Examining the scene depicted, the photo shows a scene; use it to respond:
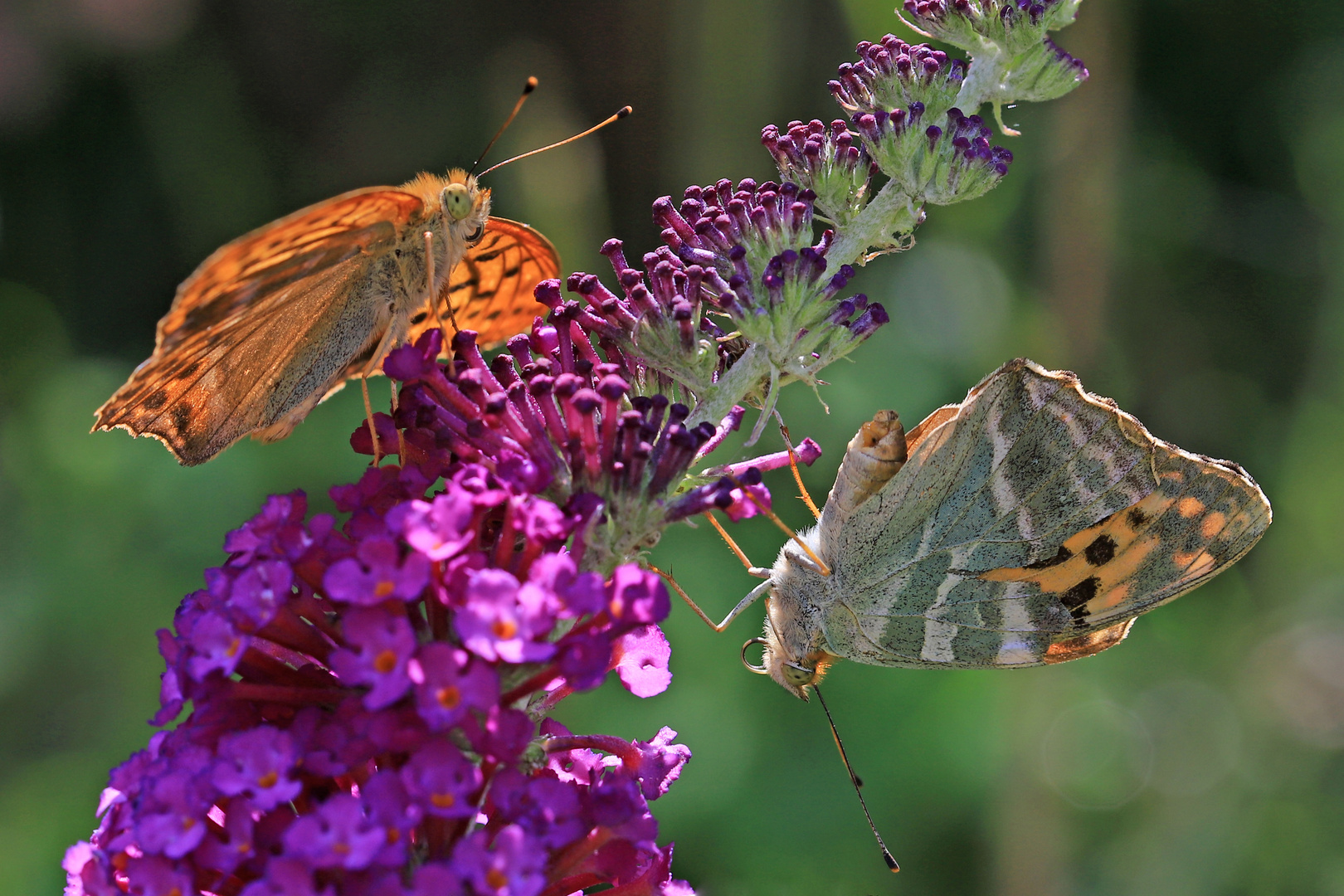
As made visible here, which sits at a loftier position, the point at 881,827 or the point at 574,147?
the point at 574,147

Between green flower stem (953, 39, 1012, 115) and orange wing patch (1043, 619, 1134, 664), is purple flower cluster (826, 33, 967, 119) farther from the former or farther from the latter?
orange wing patch (1043, 619, 1134, 664)

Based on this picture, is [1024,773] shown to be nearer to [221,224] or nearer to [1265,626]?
[1265,626]

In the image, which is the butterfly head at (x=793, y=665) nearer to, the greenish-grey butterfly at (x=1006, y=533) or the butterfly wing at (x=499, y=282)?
the greenish-grey butterfly at (x=1006, y=533)

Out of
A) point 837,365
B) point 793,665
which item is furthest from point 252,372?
point 837,365

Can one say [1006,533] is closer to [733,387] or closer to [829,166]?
[733,387]

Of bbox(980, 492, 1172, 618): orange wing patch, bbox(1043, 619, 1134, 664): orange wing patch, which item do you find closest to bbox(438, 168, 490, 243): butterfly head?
bbox(980, 492, 1172, 618): orange wing patch

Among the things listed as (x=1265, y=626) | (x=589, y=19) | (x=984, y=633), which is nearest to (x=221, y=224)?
(x=589, y=19)

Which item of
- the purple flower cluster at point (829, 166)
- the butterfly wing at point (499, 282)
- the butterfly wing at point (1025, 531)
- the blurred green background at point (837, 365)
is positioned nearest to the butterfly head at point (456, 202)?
the butterfly wing at point (499, 282)
